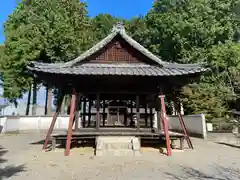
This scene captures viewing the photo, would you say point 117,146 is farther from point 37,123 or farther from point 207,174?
point 37,123

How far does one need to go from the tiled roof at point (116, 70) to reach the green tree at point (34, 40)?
13523mm

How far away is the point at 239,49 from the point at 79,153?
1763cm

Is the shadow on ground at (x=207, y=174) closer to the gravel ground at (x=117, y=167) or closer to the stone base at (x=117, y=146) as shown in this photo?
the gravel ground at (x=117, y=167)

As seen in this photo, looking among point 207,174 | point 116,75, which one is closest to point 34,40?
→ point 116,75

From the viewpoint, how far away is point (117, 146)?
9.82m

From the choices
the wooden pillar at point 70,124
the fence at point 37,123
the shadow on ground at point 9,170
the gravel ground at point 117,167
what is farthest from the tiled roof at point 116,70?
the fence at point 37,123

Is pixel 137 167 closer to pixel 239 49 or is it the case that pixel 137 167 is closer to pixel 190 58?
pixel 190 58

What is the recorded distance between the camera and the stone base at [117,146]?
9.30m

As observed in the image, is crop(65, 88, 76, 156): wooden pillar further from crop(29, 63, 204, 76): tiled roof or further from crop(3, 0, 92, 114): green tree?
crop(3, 0, 92, 114): green tree

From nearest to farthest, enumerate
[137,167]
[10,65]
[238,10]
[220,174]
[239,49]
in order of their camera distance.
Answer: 1. [220,174]
2. [137,167]
3. [239,49]
4. [10,65]
5. [238,10]

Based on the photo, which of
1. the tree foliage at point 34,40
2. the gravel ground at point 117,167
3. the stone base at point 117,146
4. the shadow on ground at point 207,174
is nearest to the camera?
the shadow on ground at point 207,174

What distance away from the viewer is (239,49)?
68.9ft

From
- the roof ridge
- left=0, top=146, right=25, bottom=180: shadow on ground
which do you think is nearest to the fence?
the roof ridge

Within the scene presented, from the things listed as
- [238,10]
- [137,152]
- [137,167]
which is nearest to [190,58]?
[238,10]
